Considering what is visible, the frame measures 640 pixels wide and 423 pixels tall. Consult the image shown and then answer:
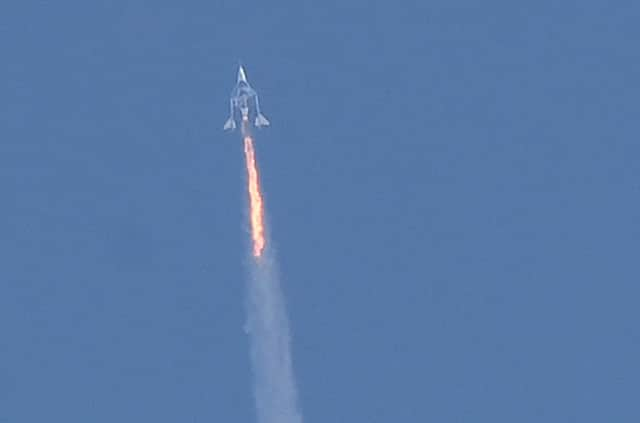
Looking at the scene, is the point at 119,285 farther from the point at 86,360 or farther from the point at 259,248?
the point at 259,248

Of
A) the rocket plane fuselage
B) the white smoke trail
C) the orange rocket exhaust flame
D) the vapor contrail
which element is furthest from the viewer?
the orange rocket exhaust flame

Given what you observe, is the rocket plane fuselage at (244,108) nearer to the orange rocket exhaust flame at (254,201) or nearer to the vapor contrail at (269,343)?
the orange rocket exhaust flame at (254,201)

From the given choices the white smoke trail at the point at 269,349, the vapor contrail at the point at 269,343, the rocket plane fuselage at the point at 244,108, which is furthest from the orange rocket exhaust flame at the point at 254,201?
the white smoke trail at the point at 269,349

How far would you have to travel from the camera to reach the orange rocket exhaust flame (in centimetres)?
18024

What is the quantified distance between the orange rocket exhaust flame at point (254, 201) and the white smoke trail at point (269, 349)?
1.44m

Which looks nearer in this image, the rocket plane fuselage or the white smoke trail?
the white smoke trail

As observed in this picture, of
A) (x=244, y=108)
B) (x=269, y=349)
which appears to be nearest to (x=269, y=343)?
(x=269, y=349)

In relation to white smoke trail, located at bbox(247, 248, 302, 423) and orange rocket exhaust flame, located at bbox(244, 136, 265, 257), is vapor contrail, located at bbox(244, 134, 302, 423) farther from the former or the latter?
orange rocket exhaust flame, located at bbox(244, 136, 265, 257)

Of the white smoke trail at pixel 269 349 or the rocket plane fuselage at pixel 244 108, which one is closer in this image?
the white smoke trail at pixel 269 349

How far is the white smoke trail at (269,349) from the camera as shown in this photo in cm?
17375

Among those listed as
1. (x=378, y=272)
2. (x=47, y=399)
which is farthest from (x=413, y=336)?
(x=47, y=399)

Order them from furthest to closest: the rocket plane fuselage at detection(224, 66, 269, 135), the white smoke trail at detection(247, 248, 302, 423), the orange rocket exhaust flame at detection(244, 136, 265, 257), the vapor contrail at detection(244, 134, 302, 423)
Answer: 1. the orange rocket exhaust flame at detection(244, 136, 265, 257)
2. the rocket plane fuselage at detection(224, 66, 269, 135)
3. the vapor contrail at detection(244, 134, 302, 423)
4. the white smoke trail at detection(247, 248, 302, 423)

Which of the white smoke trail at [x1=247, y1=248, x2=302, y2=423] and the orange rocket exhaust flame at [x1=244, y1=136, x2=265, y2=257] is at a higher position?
the orange rocket exhaust flame at [x1=244, y1=136, x2=265, y2=257]

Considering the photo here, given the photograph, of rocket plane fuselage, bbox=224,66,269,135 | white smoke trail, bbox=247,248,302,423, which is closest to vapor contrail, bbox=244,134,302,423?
white smoke trail, bbox=247,248,302,423
